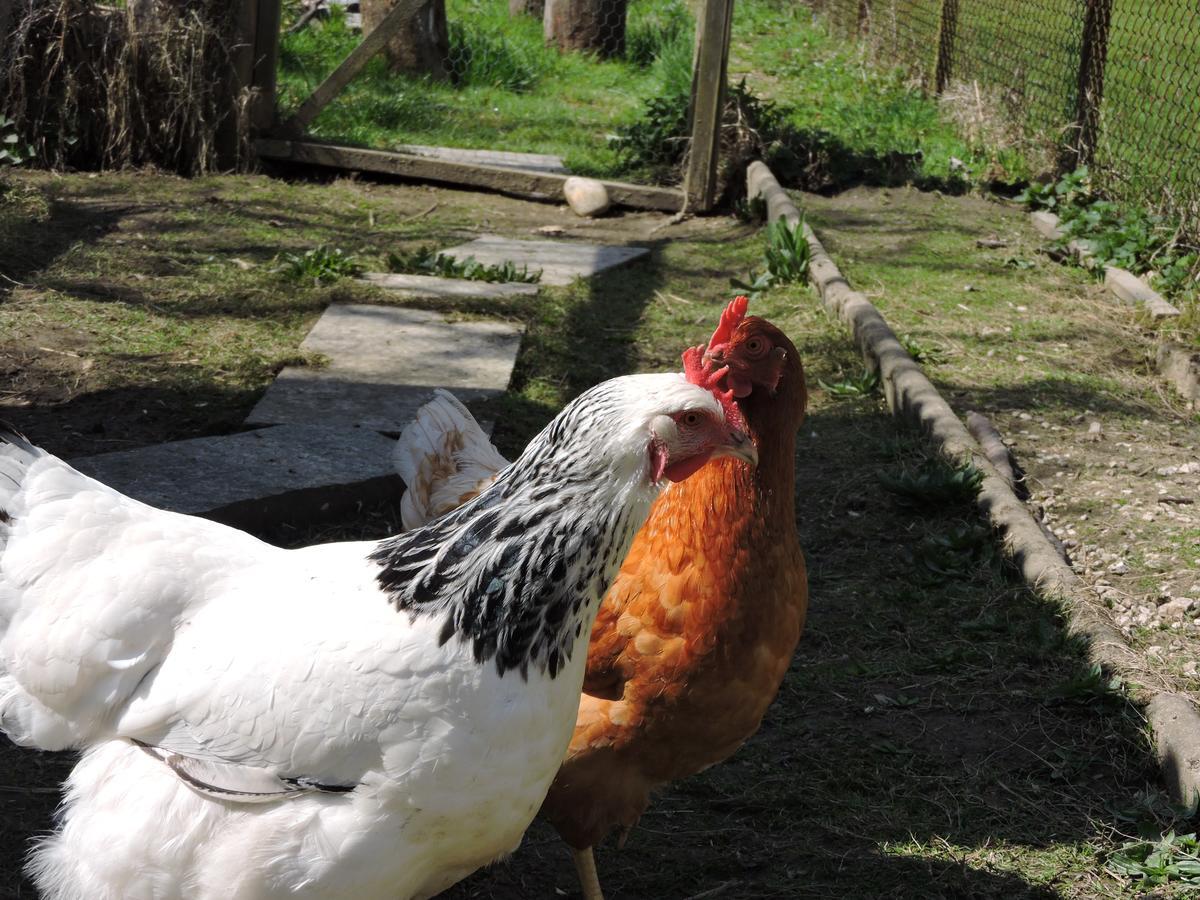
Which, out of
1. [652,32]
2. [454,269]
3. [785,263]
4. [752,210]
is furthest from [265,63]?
[652,32]

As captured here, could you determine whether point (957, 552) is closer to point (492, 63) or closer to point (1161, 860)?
point (1161, 860)

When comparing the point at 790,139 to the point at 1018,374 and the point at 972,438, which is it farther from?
the point at 972,438

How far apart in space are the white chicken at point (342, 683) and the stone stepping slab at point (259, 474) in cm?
153

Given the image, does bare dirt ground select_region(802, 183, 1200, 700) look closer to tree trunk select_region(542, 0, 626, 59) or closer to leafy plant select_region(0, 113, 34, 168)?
leafy plant select_region(0, 113, 34, 168)

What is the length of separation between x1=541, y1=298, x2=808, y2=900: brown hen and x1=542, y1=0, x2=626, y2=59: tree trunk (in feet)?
35.8

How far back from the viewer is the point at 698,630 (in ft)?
8.30

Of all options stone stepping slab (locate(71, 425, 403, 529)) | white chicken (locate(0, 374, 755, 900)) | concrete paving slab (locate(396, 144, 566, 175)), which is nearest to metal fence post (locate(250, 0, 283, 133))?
concrete paving slab (locate(396, 144, 566, 175))

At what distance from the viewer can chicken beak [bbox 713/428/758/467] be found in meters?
2.04

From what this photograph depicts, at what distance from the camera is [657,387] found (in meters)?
2.02

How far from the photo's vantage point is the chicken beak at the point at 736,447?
2039mm

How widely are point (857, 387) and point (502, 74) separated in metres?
7.55

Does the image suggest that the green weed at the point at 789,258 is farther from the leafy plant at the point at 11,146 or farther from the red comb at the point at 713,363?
the leafy plant at the point at 11,146

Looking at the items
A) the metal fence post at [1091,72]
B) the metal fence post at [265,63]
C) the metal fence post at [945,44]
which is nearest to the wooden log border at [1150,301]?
the metal fence post at [1091,72]

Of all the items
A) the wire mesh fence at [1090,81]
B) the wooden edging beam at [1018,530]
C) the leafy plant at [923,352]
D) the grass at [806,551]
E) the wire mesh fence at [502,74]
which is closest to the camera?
the grass at [806,551]
